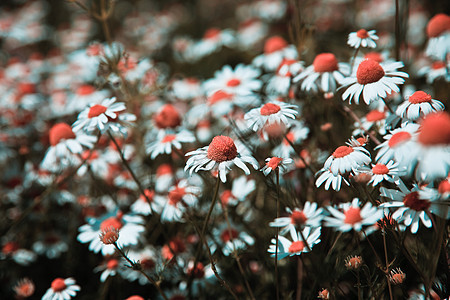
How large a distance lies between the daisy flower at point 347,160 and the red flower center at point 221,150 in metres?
0.38

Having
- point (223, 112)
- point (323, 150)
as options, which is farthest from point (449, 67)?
point (223, 112)

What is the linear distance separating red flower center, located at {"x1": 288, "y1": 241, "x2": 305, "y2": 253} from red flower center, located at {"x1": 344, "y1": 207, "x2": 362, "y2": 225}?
311 millimetres

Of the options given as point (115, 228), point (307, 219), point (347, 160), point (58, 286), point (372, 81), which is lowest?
point (58, 286)

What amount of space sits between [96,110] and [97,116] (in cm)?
4

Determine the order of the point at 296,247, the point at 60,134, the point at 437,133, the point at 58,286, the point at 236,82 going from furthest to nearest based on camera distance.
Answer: the point at 236,82
the point at 60,134
the point at 58,286
the point at 296,247
the point at 437,133

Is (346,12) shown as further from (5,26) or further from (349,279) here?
(5,26)

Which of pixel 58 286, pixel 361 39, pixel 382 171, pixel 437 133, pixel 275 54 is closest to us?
pixel 437 133

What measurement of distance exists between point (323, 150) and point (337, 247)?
0.81 m

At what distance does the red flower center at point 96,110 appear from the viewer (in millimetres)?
2031

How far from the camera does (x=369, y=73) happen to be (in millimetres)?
1734

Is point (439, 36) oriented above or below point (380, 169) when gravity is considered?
above

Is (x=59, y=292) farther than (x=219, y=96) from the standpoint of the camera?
No

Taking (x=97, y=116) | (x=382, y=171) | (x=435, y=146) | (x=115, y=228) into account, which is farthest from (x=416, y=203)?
(x=97, y=116)

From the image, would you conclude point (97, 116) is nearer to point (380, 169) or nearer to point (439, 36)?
point (380, 169)
